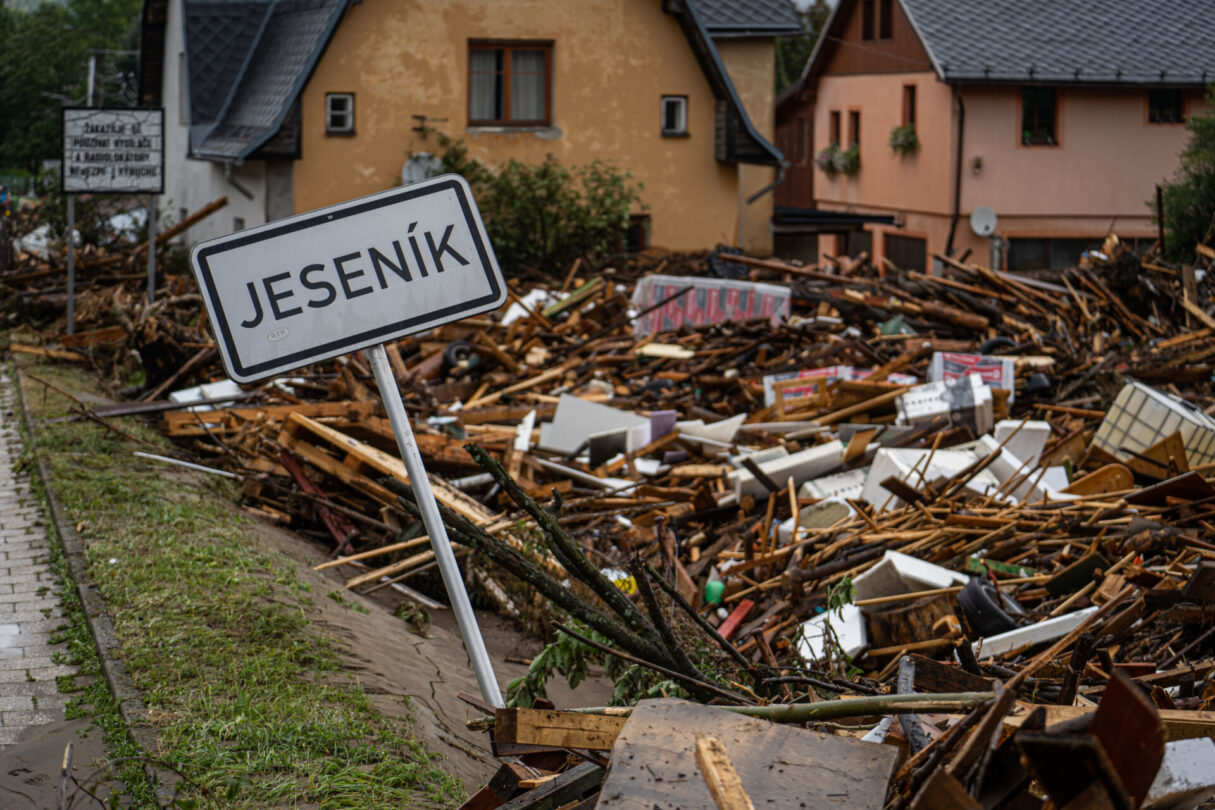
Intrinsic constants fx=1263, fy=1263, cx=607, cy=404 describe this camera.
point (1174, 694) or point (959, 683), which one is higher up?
point (959, 683)

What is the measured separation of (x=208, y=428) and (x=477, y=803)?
26.2 feet

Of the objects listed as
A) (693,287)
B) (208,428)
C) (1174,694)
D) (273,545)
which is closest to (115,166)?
(208,428)

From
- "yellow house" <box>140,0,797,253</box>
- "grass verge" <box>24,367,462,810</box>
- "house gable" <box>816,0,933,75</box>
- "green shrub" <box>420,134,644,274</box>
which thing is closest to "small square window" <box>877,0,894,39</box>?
"house gable" <box>816,0,933,75</box>

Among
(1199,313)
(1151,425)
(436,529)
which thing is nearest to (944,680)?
(436,529)

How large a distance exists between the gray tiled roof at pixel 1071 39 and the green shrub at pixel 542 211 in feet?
34.9

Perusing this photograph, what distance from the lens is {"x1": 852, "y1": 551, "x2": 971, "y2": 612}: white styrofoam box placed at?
6.99 m

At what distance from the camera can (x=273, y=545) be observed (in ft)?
27.3

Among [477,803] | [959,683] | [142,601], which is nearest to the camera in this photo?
[477,803]

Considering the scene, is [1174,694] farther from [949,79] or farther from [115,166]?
[949,79]

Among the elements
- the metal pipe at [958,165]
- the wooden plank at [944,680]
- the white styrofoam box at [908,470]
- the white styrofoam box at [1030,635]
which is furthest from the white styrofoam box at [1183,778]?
the metal pipe at [958,165]

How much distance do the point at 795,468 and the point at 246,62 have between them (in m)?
19.7

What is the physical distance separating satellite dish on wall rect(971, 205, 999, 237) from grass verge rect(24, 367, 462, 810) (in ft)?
71.1

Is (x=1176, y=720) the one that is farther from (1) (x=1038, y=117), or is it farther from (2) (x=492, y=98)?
(1) (x=1038, y=117)

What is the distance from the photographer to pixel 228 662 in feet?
18.9
